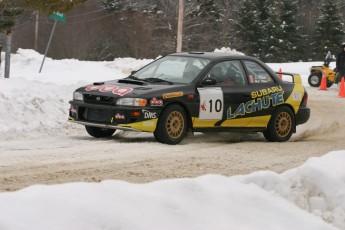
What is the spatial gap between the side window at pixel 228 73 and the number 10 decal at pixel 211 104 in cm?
24

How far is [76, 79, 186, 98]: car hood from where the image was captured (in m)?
10.4

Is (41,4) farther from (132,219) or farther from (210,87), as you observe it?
(132,219)

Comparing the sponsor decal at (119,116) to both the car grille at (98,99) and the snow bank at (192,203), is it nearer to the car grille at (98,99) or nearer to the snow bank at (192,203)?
the car grille at (98,99)

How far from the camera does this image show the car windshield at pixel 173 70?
11133mm

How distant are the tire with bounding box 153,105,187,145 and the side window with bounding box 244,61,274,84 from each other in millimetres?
1762

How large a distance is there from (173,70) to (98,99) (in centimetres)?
146

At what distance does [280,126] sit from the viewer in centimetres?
1216

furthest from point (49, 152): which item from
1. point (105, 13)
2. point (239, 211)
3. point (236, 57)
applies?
point (105, 13)

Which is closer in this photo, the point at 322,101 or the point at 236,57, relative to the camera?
the point at 236,57

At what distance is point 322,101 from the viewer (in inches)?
851

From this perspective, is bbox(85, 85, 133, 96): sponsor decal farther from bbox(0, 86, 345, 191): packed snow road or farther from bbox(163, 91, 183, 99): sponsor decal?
bbox(0, 86, 345, 191): packed snow road

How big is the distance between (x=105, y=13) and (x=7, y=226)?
69.5 meters

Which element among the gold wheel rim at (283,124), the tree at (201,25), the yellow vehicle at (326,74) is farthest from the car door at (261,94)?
the tree at (201,25)

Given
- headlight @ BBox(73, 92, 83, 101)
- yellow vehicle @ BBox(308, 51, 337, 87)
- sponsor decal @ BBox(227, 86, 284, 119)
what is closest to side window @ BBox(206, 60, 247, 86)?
sponsor decal @ BBox(227, 86, 284, 119)
